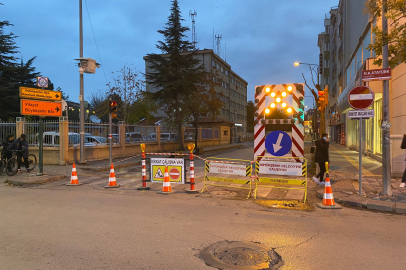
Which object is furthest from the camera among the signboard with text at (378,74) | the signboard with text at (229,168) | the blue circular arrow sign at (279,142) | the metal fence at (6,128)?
the metal fence at (6,128)

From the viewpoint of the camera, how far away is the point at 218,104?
2939 centimetres

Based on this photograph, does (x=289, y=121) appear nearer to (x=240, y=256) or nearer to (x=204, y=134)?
(x=240, y=256)

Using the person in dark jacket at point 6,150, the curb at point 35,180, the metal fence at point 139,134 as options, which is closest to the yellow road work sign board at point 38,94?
the person in dark jacket at point 6,150

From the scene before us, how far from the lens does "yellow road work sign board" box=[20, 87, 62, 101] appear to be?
38.9 ft

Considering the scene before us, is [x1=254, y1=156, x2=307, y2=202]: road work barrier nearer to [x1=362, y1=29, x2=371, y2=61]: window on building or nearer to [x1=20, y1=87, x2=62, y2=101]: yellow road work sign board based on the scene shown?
[x1=20, y1=87, x2=62, y2=101]: yellow road work sign board

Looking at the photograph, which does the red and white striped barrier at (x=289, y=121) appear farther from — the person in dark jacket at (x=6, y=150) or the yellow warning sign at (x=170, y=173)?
the person in dark jacket at (x=6, y=150)

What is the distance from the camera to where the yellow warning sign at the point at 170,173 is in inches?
365

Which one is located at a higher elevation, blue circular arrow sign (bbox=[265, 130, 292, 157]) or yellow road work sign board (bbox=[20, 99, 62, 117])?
yellow road work sign board (bbox=[20, 99, 62, 117])

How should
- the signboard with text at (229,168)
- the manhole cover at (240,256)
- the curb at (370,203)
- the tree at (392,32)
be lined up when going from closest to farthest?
the manhole cover at (240,256)
the curb at (370,203)
the tree at (392,32)
the signboard with text at (229,168)

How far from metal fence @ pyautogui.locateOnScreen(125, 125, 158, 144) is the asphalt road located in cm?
1227

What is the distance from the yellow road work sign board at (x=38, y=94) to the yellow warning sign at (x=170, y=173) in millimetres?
6483

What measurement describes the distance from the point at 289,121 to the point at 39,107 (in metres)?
10.1

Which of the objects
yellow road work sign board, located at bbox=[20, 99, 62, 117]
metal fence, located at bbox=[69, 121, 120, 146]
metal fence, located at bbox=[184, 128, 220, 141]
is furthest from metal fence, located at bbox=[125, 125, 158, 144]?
yellow road work sign board, located at bbox=[20, 99, 62, 117]

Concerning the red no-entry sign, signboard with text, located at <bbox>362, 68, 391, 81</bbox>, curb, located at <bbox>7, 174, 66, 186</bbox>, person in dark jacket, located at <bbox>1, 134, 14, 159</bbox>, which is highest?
signboard with text, located at <bbox>362, 68, 391, 81</bbox>
